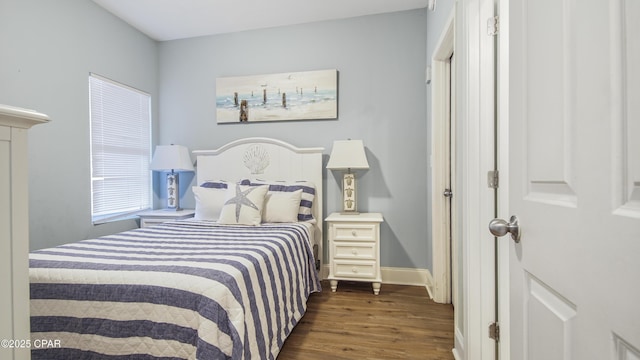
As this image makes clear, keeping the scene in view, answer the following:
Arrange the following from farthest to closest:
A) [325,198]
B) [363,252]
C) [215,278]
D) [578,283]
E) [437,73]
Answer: [325,198] → [363,252] → [437,73] → [215,278] → [578,283]

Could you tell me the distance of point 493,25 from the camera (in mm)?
1381

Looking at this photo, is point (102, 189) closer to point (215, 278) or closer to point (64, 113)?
point (64, 113)

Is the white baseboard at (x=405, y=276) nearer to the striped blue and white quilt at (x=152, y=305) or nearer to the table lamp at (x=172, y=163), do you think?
the striped blue and white quilt at (x=152, y=305)

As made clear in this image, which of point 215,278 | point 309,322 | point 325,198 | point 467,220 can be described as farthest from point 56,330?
point 325,198

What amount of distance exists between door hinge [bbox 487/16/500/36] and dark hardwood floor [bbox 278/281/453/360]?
1827mm

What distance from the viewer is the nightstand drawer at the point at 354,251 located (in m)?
2.61

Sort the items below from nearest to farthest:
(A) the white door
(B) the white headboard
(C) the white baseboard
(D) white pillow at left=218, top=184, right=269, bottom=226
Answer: (A) the white door < (D) white pillow at left=218, top=184, right=269, bottom=226 < (C) the white baseboard < (B) the white headboard

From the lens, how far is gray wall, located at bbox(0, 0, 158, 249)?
2215 millimetres

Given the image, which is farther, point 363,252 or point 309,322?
point 363,252

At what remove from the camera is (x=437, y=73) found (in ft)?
8.05

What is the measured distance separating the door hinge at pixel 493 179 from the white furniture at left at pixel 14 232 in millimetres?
1677

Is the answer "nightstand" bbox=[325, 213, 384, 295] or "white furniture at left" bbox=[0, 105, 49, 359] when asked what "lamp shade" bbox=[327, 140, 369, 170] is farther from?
"white furniture at left" bbox=[0, 105, 49, 359]

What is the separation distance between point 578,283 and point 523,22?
627mm

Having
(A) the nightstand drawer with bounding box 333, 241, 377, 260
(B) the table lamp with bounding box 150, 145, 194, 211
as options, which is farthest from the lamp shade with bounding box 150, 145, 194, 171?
(A) the nightstand drawer with bounding box 333, 241, 377, 260
